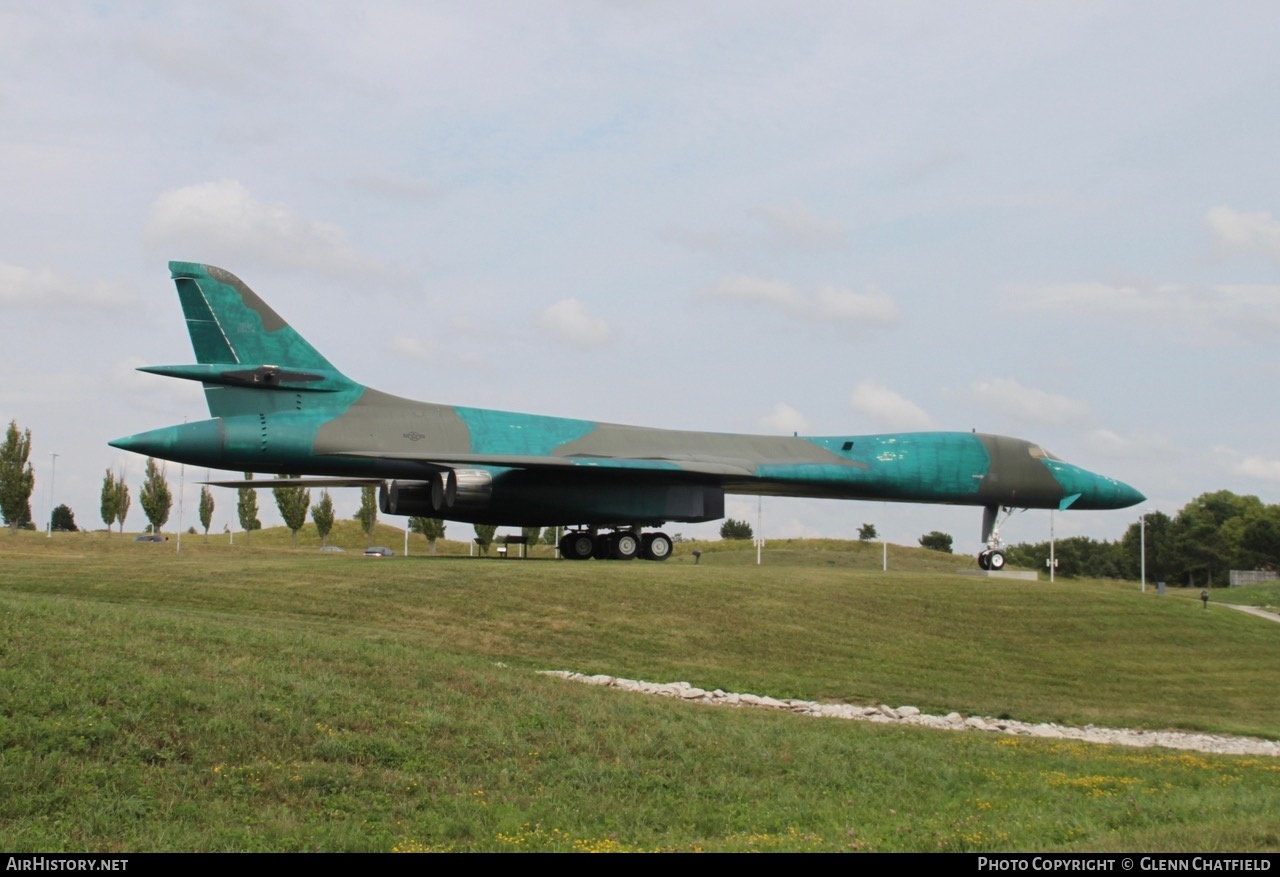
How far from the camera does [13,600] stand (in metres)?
13.6

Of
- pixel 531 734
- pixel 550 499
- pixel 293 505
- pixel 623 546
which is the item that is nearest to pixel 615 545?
pixel 623 546

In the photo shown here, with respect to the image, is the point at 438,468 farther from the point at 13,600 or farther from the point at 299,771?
the point at 299,771

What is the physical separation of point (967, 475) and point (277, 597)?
1699 cm

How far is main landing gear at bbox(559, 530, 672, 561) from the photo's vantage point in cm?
2855

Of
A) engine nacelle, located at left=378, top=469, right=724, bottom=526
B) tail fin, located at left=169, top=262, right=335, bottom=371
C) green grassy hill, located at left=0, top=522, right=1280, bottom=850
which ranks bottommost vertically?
green grassy hill, located at left=0, top=522, right=1280, bottom=850

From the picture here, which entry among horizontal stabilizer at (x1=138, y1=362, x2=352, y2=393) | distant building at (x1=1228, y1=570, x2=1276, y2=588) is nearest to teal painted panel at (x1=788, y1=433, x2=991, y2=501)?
horizontal stabilizer at (x1=138, y1=362, x2=352, y2=393)

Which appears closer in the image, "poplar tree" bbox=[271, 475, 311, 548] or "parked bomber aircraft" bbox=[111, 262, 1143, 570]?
"parked bomber aircraft" bbox=[111, 262, 1143, 570]

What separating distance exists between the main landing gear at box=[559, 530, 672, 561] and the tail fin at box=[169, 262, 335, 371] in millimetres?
7882

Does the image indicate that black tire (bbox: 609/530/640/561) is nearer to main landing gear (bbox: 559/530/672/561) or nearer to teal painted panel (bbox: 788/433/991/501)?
main landing gear (bbox: 559/530/672/561)

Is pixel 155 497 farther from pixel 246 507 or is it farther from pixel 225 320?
pixel 225 320

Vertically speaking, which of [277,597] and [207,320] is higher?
[207,320]

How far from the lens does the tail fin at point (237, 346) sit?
80.3ft

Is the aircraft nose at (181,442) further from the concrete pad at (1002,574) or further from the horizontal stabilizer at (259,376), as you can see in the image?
the concrete pad at (1002,574)
